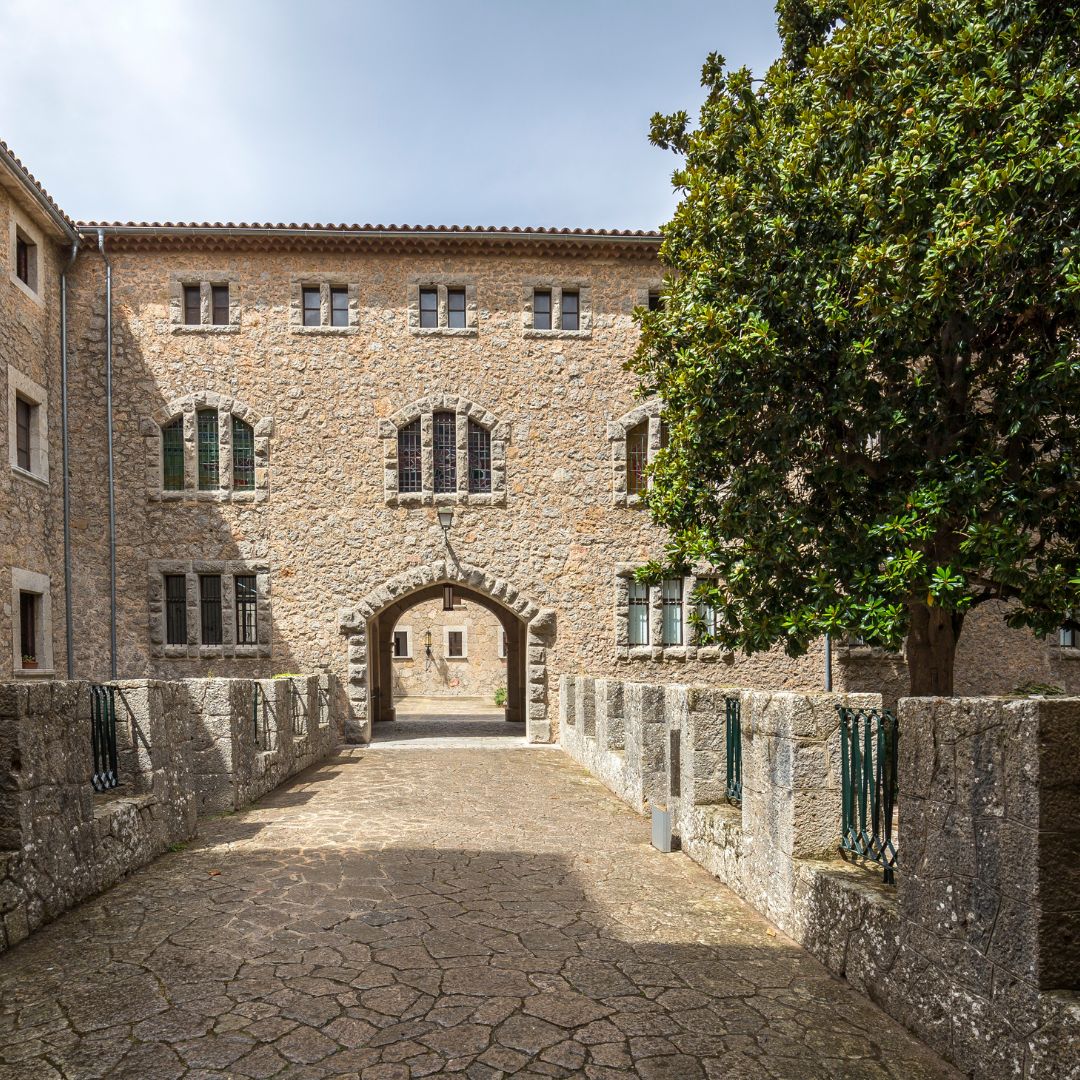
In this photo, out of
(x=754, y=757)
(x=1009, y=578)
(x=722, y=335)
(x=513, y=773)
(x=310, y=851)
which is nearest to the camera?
(x=754, y=757)

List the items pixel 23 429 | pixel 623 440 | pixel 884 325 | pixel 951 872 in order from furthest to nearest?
pixel 623 440, pixel 23 429, pixel 884 325, pixel 951 872

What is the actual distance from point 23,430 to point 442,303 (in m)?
7.70

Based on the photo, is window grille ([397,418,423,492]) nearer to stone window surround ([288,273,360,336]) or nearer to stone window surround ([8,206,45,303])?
stone window surround ([288,273,360,336])

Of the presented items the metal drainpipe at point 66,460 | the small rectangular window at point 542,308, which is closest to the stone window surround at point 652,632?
the small rectangular window at point 542,308

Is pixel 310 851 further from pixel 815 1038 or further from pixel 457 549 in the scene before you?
pixel 457 549

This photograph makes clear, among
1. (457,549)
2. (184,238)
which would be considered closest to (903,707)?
(457,549)

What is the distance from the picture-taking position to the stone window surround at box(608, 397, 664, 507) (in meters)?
15.9

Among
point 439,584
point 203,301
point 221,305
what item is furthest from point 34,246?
point 439,584

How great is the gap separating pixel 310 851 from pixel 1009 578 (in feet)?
21.4

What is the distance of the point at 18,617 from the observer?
42.8 ft

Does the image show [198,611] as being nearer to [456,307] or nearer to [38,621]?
[38,621]

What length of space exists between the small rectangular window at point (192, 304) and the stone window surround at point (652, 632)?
30.9 feet

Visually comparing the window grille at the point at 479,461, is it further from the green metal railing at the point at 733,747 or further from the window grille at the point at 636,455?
the green metal railing at the point at 733,747

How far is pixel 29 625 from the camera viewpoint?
1391cm
